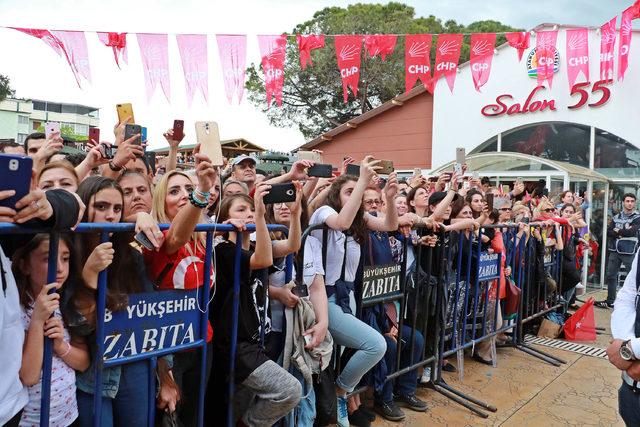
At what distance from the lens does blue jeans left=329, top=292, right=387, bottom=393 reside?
3369mm

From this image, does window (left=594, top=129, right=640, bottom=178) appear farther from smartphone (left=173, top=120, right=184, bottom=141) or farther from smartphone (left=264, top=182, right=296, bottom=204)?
smartphone (left=173, top=120, right=184, bottom=141)

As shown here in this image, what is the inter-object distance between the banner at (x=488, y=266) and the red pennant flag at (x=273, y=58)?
6.78 m

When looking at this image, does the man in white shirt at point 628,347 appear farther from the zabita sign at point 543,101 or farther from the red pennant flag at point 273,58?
the zabita sign at point 543,101

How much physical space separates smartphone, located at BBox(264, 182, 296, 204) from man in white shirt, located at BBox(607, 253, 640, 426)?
1.81 m

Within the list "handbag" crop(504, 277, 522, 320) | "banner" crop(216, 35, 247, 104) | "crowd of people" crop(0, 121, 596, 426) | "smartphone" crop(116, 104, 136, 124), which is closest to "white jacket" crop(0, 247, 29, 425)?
"crowd of people" crop(0, 121, 596, 426)

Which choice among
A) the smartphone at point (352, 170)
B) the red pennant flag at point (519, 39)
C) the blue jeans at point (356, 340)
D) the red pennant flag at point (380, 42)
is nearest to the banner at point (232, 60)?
the red pennant flag at point (380, 42)

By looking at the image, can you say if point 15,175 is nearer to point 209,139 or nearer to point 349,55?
point 209,139

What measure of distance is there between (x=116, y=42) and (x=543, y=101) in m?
11.3

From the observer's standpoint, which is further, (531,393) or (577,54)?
(577,54)

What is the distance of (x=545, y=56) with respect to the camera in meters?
13.6

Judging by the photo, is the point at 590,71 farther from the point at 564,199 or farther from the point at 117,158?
the point at 117,158

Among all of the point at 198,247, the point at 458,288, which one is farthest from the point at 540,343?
the point at 198,247

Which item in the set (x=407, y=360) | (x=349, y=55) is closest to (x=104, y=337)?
(x=407, y=360)

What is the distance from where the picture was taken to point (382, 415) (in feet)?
12.7
